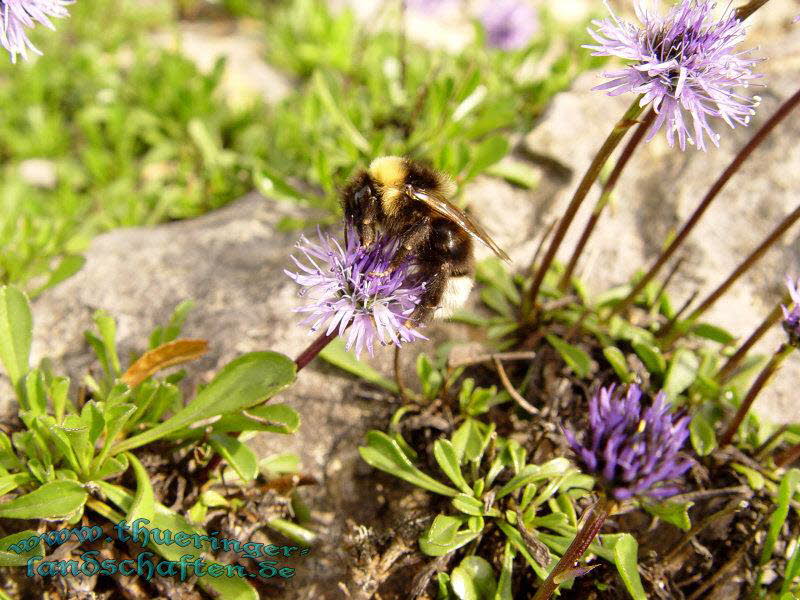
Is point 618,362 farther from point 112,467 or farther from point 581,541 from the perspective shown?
point 112,467

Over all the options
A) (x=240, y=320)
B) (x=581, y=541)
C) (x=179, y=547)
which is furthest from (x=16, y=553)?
(x=581, y=541)

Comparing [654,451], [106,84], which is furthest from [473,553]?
[106,84]

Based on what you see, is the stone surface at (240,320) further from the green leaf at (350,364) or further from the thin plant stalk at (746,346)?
the thin plant stalk at (746,346)

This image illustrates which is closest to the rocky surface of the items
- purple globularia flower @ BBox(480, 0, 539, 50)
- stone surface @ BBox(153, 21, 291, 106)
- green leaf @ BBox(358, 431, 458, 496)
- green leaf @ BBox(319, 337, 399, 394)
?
green leaf @ BBox(319, 337, 399, 394)

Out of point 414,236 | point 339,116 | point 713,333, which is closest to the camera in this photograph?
point 414,236

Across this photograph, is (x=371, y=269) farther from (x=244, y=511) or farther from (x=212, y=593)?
(x=212, y=593)
